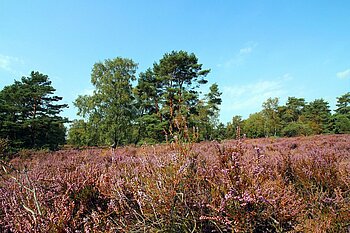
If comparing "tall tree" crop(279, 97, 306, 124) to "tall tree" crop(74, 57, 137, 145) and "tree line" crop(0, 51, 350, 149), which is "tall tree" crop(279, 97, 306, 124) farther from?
"tall tree" crop(74, 57, 137, 145)

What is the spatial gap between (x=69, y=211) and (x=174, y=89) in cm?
2582

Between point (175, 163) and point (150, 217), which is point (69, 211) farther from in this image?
point (175, 163)

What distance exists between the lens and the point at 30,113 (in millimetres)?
30641

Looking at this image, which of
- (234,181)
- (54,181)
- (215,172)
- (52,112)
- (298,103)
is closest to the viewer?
(234,181)

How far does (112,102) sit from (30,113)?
10889 millimetres

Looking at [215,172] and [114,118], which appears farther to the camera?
[114,118]

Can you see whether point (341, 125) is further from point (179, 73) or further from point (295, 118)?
point (179, 73)

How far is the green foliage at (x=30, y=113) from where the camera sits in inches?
1124

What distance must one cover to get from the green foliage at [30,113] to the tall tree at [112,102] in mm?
4315

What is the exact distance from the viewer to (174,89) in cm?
2773

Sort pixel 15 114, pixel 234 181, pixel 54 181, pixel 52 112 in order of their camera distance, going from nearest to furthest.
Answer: pixel 234 181 → pixel 54 181 → pixel 15 114 → pixel 52 112

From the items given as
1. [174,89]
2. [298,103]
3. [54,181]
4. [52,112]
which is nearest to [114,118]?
[52,112]

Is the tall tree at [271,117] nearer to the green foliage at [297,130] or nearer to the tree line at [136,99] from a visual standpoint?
the green foliage at [297,130]

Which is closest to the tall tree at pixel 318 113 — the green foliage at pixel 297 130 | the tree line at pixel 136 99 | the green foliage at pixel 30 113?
the green foliage at pixel 297 130
